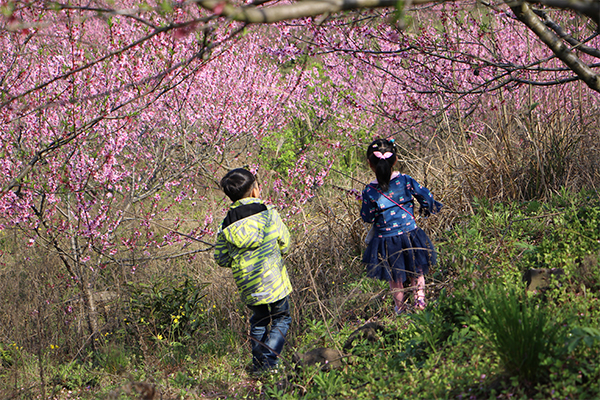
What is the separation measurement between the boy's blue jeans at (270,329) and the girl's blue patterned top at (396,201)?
949mm

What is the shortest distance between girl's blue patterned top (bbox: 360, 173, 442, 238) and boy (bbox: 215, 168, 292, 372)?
2.46ft

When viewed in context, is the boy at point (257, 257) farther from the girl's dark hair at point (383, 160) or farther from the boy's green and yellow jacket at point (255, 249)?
the girl's dark hair at point (383, 160)

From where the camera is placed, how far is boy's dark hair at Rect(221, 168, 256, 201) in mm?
3539

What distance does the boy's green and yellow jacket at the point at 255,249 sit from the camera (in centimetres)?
346

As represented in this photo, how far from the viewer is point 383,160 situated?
3775 millimetres

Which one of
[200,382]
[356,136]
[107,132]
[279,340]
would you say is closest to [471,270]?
[279,340]

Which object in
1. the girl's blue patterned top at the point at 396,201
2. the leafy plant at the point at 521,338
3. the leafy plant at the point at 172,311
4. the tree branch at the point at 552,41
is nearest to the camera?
the leafy plant at the point at 521,338

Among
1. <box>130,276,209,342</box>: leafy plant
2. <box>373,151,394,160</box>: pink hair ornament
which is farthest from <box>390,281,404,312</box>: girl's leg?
<box>130,276,209,342</box>: leafy plant

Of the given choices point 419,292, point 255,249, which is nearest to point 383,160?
point 419,292

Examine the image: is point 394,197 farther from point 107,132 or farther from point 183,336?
point 107,132

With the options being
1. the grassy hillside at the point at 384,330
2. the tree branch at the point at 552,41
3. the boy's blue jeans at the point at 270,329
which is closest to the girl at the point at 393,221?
the grassy hillside at the point at 384,330

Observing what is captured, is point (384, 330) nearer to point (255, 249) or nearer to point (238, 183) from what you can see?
point (255, 249)

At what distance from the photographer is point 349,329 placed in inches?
144

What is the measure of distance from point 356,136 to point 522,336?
7339 millimetres
